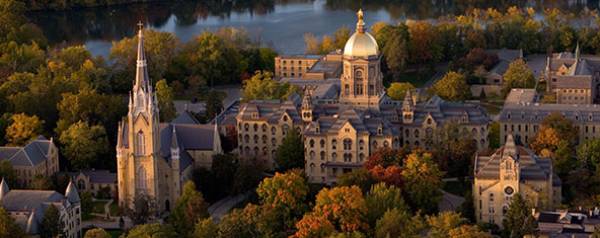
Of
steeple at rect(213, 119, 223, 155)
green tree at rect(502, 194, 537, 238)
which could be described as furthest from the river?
green tree at rect(502, 194, 537, 238)

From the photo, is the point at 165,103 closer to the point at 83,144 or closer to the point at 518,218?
the point at 83,144

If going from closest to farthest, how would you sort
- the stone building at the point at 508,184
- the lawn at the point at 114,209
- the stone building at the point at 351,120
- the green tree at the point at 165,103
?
the stone building at the point at 508,184, the lawn at the point at 114,209, the stone building at the point at 351,120, the green tree at the point at 165,103

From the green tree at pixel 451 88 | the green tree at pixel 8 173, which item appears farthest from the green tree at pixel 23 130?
the green tree at pixel 451 88

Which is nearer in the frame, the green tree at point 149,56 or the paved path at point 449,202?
the paved path at point 449,202

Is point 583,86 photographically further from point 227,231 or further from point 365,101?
point 227,231

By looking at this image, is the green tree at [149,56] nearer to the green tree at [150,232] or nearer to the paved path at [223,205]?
the paved path at [223,205]

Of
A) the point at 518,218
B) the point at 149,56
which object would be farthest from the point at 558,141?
the point at 149,56
